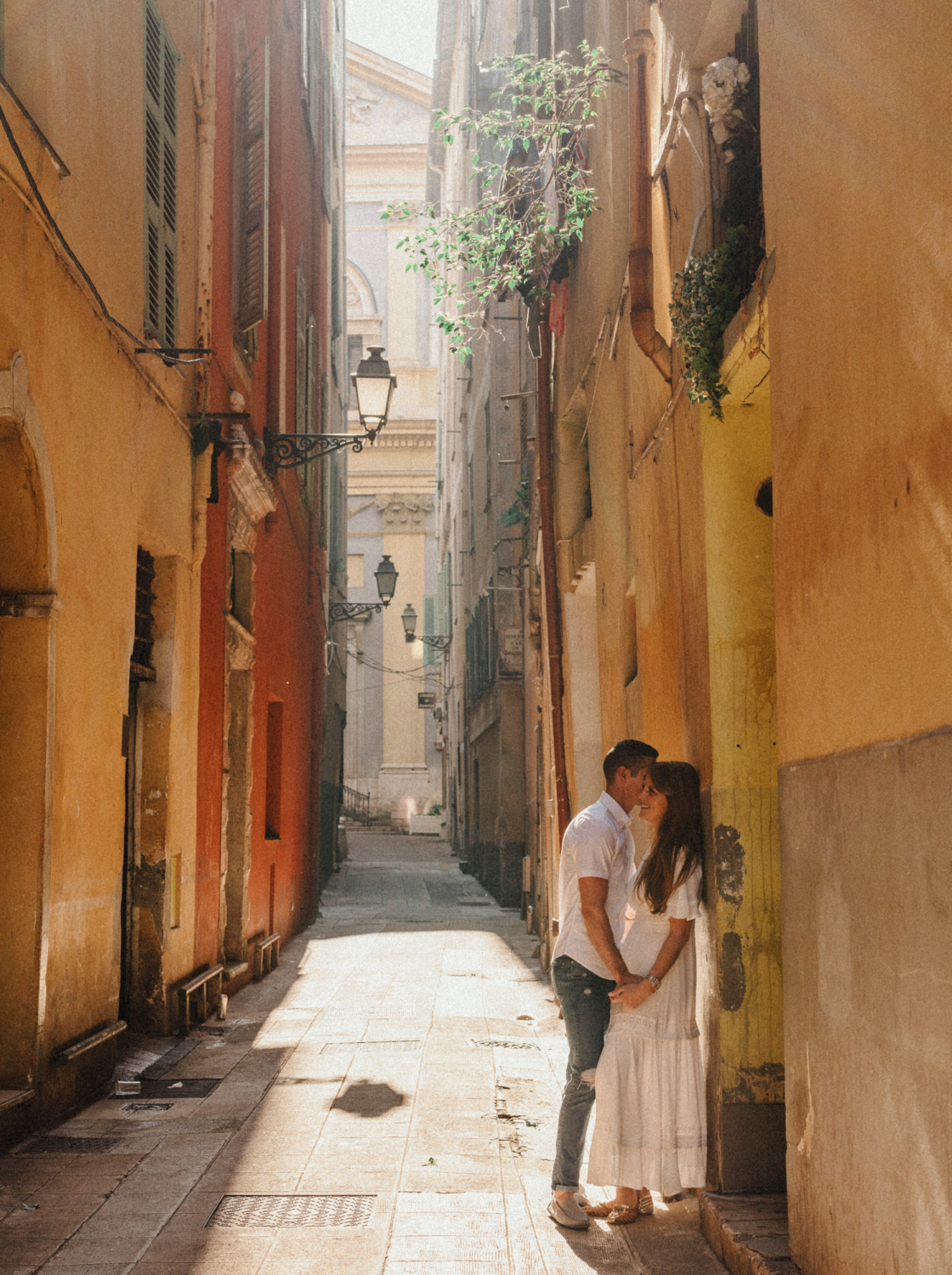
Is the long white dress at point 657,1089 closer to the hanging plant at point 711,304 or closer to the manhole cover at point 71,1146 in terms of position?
the hanging plant at point 711,304

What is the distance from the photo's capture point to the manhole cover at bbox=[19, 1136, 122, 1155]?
19.2ft

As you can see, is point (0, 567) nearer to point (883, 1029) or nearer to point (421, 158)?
point (883, 1029)

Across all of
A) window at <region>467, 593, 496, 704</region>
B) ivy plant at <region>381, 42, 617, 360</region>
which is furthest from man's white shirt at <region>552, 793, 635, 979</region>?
window at <region>467, 593, 496, 704</region>

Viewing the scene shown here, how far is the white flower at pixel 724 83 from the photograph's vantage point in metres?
4.95

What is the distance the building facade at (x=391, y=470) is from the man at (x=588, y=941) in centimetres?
3270

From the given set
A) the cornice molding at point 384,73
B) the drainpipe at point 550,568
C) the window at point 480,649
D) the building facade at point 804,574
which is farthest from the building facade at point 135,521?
the cornice molding at point 384,73

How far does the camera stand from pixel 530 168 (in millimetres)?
8820

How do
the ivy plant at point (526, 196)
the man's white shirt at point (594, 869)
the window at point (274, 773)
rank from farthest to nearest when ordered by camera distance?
the window at point (274, 773) → the ivy plant at point (526, 196) → the man's white shirt at point (594, 869)

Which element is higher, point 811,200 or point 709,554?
point 811,200

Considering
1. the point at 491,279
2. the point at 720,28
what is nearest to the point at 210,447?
the point at 491,279

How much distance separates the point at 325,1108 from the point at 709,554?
3.34 metres

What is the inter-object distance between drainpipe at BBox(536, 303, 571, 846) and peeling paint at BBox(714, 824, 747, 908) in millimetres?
4881

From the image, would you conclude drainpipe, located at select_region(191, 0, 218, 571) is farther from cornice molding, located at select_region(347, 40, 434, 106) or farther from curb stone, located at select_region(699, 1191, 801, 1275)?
cornice molding, located at select_region(347, 40, 434, 106)

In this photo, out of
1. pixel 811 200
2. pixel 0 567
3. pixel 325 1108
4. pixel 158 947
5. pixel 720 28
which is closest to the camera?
pixel 811 200
